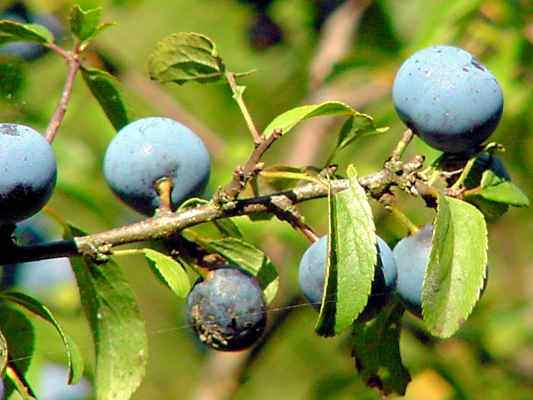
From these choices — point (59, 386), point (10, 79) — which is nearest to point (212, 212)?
point (10, 79)

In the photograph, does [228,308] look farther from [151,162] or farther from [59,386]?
[59,386]

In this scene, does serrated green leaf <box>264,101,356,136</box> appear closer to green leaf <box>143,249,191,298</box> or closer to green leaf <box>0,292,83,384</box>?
green leaf <box>143,249,191,298</box>

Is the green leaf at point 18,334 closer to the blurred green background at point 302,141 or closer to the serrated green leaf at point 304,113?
the serrated green leaf at point 304,113

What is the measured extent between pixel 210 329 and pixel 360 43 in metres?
2.04

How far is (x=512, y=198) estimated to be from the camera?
1.40 m

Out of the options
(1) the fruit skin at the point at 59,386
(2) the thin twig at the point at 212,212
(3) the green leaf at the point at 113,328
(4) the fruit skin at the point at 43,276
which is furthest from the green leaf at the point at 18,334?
(1) the fruit skin at the point at 59,386

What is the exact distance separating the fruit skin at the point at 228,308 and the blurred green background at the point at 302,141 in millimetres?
720

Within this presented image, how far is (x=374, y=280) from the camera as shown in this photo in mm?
1300

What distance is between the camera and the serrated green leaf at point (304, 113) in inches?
51.5

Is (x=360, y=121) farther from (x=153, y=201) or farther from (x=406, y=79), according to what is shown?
(x=153, y=201)

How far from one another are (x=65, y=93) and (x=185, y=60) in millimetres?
159

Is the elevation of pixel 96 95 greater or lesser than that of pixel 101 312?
greater

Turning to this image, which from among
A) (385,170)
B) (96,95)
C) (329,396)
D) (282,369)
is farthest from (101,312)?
(282,369)

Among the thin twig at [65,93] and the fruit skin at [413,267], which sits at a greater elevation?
the thin twig at [65,93]
